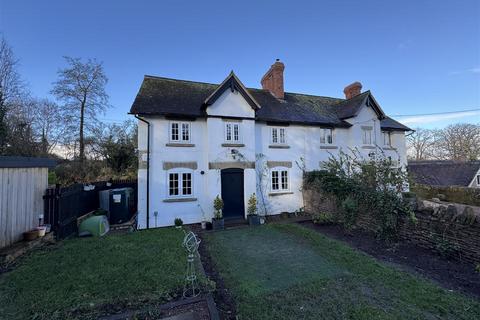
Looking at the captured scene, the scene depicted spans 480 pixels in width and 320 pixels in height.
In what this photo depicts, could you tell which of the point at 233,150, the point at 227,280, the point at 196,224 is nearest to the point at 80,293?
the point at 227,280

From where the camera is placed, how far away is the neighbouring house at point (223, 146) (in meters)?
10.8

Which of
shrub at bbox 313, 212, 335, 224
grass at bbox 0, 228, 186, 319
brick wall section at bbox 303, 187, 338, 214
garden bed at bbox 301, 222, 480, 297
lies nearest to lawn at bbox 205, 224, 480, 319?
garden bed at bbox 301, 222, 480, 297

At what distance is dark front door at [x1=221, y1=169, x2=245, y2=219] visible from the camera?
11.8 metres

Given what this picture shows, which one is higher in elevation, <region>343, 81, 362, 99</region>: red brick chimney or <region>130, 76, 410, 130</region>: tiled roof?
<region>343, 81, 362, 99</region>: red brick chimney

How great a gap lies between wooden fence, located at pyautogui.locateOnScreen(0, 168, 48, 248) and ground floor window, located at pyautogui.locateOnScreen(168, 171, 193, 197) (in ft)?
16.3

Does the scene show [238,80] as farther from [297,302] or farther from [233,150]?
[297,302]

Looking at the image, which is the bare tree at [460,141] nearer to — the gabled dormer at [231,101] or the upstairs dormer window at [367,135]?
the upstairs dormer window at [367,135]

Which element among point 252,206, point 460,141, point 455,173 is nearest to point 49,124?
point 252,206

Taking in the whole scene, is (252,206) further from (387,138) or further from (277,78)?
(387,138)

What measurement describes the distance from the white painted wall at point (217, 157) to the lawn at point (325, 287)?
13.9 ft

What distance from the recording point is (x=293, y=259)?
652 centimetres

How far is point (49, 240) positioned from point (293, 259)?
8483 mm

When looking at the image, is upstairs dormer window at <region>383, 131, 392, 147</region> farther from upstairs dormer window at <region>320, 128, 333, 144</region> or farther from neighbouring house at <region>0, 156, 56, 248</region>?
neighbouring house at <region>0, 156, 56, 248</region>

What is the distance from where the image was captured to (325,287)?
482cm
